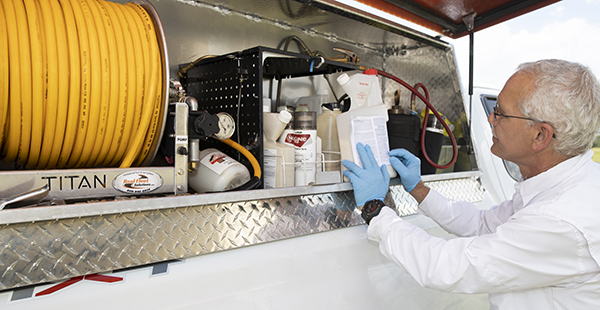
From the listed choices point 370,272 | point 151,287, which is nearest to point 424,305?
point 370,272

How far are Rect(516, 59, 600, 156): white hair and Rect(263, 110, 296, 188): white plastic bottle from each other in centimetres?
92

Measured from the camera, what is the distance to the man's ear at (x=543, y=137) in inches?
48.2

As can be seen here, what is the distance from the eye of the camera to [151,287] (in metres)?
0.98

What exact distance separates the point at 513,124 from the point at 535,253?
1.66 feet

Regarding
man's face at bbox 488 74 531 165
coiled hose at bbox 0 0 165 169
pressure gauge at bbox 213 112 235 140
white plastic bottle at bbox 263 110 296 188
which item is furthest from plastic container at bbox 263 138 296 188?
man's face at bbox 488 74 531 165

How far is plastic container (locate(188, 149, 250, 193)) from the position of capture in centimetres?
133

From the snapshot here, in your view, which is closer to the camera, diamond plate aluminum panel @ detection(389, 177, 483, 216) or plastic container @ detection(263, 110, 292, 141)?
plastic container @ detection(263, 110, 292, 141)

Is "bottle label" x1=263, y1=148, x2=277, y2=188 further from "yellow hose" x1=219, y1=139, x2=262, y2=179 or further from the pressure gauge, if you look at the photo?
the pressure gauge

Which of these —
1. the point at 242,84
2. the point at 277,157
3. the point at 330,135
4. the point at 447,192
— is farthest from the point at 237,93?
the point at 447,192

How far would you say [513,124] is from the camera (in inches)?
52.3

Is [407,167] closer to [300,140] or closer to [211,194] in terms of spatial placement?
[300,140]

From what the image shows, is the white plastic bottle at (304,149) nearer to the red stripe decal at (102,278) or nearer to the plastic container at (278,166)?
the plastic container at (278,166)

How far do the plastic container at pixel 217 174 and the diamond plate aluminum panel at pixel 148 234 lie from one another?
0.14m

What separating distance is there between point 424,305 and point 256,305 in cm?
80
